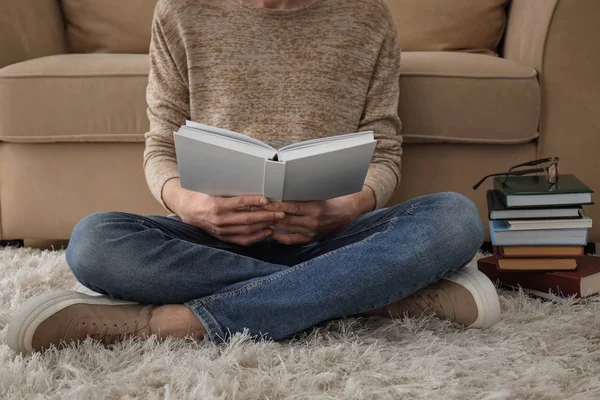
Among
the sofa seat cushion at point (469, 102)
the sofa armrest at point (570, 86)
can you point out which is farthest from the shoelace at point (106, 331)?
the sofa armrest at point (570, 86)

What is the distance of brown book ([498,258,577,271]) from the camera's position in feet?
4.48

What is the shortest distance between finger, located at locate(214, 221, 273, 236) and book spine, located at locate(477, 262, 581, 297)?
52 centimetres

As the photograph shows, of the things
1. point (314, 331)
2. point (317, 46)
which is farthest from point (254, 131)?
point (314, 331)

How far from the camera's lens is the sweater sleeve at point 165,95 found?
138cm

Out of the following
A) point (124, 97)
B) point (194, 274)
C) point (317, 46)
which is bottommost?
point (194, 274)

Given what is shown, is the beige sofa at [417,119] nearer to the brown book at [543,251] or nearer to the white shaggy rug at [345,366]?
the brown book at [543,251]

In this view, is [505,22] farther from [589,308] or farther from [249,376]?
[249,376]

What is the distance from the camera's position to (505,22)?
2.00 m

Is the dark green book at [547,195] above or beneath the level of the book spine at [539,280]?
above

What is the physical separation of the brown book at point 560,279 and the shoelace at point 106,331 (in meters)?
0.71

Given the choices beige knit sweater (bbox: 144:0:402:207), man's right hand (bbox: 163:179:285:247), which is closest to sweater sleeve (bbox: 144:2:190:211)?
beige knit sweater (bbox: 144:0:402:207)

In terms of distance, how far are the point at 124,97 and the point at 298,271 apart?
815 millimetres

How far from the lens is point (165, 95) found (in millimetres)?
1402

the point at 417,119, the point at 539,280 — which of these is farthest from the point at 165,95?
the point at 539,280
